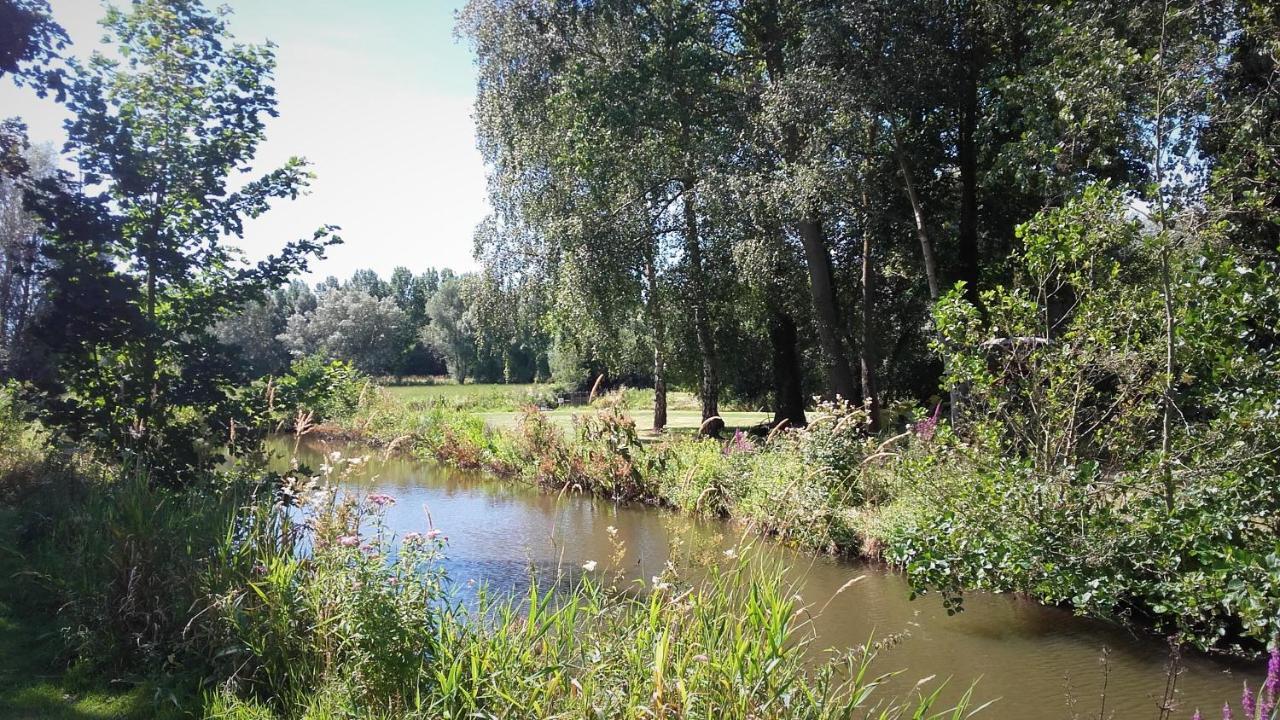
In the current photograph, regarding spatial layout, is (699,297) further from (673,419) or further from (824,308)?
(673,419)

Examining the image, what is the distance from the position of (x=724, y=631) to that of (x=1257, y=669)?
4.92 meters

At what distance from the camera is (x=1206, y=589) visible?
5.50 metres

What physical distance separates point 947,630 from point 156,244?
305 inches

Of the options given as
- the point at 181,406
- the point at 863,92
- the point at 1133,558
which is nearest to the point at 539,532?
the point at 181,406

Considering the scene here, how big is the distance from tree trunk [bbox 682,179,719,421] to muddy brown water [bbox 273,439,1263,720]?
5540mm

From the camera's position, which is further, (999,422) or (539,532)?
(539,532)

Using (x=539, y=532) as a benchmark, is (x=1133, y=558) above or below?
above

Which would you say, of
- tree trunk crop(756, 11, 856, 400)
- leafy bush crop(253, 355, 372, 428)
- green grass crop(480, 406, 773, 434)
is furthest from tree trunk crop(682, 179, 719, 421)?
leafy bush crop(253, 355, 372, 428)

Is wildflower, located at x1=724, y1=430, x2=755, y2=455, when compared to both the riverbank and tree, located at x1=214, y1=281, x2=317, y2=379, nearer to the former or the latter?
the riverbank

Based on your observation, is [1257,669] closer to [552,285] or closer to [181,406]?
[181,406]

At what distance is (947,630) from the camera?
6.99 m

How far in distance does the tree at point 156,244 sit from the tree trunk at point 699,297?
8325 millimetres

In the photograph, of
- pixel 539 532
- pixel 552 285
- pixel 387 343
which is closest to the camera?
pixel 539 532

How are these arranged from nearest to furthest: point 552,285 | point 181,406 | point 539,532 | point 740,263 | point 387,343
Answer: point 181,406, point 539,532, point 740,263, point 552,285, point 387,343
